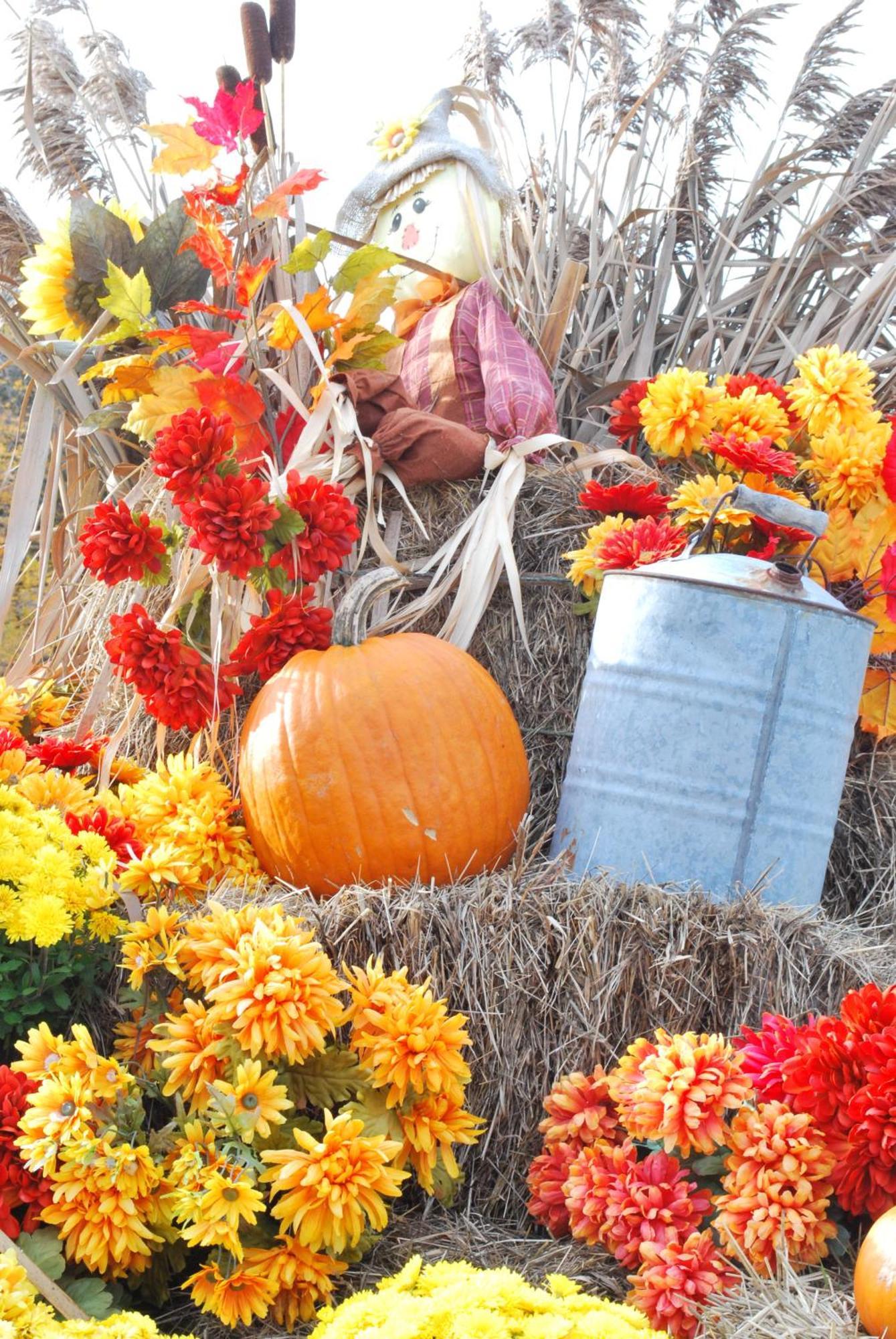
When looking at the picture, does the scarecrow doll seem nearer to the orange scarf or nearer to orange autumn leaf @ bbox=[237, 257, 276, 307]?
the orange scarf

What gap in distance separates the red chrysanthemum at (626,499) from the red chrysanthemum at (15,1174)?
1.41m

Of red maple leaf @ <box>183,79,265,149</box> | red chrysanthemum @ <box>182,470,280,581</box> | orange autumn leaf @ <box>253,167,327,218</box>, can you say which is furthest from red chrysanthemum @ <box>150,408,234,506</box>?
red maple leaf @ <box>183,79,265,149</box>

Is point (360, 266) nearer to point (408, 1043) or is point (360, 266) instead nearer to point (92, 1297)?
point (408, 1043)

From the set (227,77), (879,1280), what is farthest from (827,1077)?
(227,77)

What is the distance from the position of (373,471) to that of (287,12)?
98cm

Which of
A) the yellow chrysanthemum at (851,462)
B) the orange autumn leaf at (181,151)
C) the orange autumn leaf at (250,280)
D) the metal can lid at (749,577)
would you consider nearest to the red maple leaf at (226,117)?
the orange autumn leaf at (181,151)

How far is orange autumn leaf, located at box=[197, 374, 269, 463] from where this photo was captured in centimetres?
212

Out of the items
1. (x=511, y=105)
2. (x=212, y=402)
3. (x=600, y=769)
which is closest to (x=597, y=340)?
(x=511, y=105)

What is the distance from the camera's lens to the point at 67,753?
6.91ft

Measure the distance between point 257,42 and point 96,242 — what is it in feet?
1.87

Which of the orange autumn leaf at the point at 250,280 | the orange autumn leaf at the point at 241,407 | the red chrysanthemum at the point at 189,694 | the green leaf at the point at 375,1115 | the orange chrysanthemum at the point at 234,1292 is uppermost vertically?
the orange autumn leaf at the point at 250,280

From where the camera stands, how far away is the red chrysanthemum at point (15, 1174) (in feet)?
4.21

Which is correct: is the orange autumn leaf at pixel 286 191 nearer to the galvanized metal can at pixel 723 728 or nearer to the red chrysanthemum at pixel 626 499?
the red chrysanthemum at pixel 626 499

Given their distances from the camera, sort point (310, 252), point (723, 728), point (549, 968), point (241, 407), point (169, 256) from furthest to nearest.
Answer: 1. point (169, 256)
2. point (241, 407)
3. point (310, 252)
4. point (723, 728)
5. point (549, 968)
